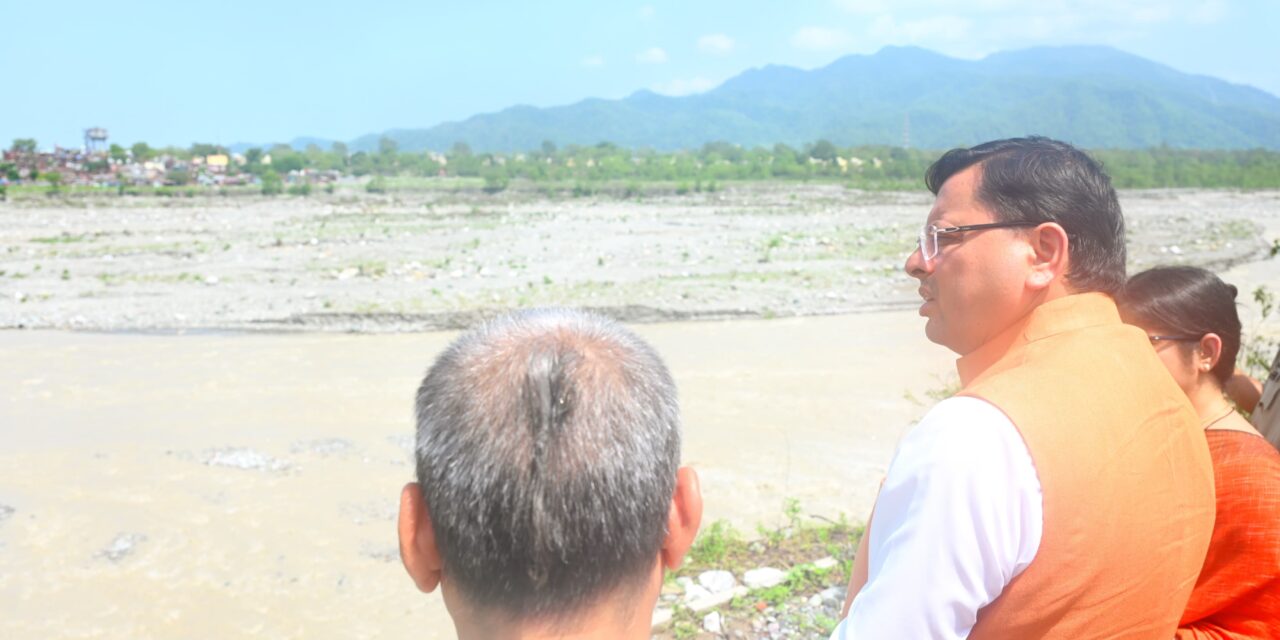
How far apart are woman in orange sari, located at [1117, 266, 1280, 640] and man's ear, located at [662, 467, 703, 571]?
112 centimetres

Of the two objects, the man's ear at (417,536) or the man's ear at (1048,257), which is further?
the man's ear at (1048,257)

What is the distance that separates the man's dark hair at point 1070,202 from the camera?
1.62 m

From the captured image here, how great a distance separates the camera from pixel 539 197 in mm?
34750

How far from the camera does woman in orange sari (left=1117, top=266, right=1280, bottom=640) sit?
72.2 inches

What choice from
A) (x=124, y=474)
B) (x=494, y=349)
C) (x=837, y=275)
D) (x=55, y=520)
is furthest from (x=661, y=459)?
(x=837, y=275)

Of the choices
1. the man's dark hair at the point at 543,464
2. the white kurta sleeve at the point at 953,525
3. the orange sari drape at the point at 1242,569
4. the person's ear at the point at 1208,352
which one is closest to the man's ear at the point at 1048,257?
the white kurta sleeve at the point at 953,525

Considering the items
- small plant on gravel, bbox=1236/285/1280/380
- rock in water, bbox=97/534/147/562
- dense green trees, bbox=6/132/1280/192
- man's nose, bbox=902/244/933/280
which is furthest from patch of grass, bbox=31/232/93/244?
man's nose, bbox=902/244/933/280

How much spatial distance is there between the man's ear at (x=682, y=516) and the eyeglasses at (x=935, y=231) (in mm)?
742

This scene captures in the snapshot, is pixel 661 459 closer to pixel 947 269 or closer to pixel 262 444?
pixel 947 269

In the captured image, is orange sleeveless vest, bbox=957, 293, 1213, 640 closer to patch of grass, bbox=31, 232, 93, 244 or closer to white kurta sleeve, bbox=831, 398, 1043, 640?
white kurta sleeve, bbox=831, 398, 1043, 640

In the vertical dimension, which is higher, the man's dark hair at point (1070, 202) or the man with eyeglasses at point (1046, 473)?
the man's dark hair at point (1070, 202)

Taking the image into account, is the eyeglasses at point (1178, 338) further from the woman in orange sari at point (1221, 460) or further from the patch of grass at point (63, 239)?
the patch of grass at point (63, 239)

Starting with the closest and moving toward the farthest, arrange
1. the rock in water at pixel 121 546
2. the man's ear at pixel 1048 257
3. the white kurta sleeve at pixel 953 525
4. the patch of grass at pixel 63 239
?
the white kurta sleeve at pixel 953 525, the man's ear at pixel 1048 257, the rock in water at pixel 121 546, the patch of grass at pixel 63 239

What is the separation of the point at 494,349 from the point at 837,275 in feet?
43.4
